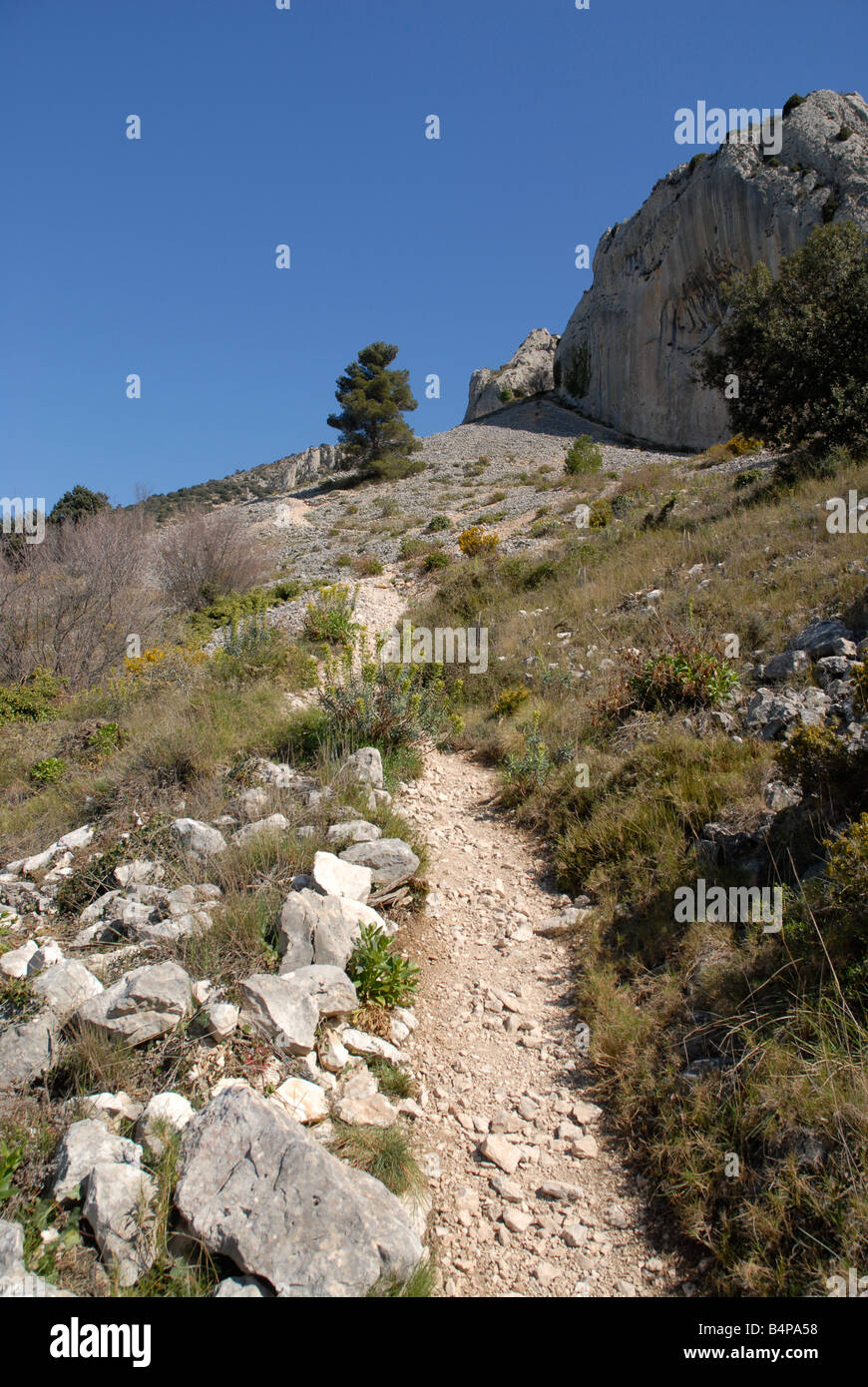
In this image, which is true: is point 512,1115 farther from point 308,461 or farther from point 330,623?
point 308,461

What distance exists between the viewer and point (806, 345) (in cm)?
1205

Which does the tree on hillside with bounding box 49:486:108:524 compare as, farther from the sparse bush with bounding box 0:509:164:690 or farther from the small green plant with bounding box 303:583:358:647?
the small green plant with bounding box 303:583:358:647

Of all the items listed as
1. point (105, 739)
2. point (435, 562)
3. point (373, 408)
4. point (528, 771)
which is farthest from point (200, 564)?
point (373, 408)

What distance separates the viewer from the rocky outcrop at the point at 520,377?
6275cm

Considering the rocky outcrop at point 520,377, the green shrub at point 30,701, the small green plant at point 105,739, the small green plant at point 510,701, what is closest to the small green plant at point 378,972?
the small green plant at point 510,701

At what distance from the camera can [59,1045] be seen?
119 inches

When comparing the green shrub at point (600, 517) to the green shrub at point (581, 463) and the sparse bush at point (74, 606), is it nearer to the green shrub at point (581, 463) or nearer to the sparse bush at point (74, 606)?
the green shrub at point (581, 463)

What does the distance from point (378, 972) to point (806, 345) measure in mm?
13173

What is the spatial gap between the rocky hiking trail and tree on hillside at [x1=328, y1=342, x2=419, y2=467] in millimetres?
36206

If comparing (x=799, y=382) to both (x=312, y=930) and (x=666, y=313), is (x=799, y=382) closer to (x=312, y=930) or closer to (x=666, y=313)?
(x=312, y=930)

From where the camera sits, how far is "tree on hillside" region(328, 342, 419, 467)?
3869cm

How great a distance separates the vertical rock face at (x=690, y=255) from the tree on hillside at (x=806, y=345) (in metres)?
19.6

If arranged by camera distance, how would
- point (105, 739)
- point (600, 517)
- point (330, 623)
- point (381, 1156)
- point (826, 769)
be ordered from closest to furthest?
point (381, 1156) → point (826, 769) → point (105, 739) → point (330, 623) → point (600, 517)
